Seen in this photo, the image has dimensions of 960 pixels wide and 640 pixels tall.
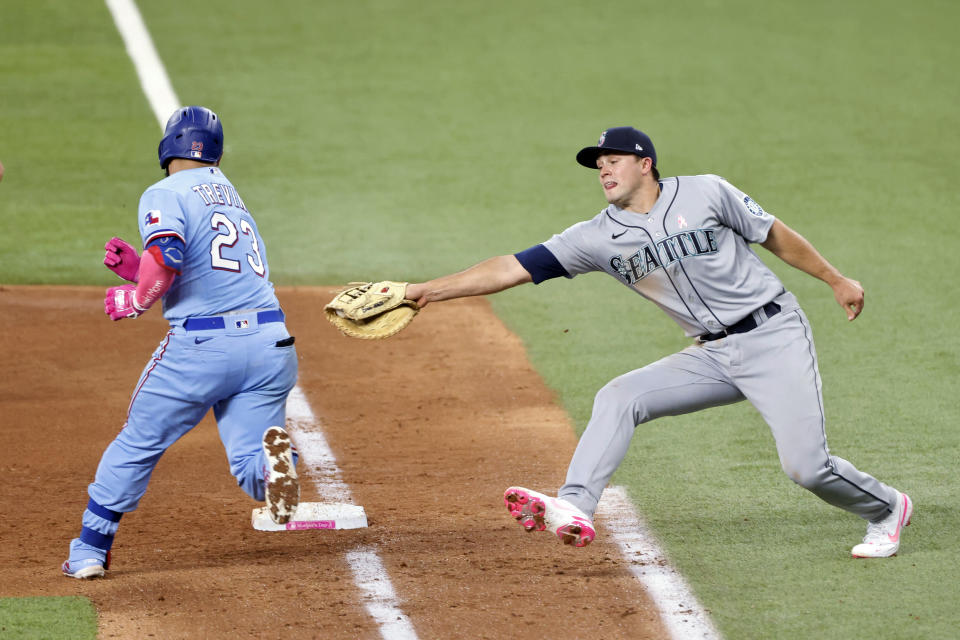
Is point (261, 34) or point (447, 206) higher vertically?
point (261, 34)

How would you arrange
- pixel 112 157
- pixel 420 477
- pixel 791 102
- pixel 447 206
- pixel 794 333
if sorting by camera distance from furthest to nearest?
1. pixel 791 102
2. pixel 112 157
3. pixel 447 206
4. pixel 420 477
5. pixel 794 333

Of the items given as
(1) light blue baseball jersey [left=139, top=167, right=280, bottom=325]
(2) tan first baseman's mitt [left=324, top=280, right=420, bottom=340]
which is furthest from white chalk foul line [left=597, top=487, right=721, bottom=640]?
Result: (1) light blue baseball jersey [left=139, top=167, right=280, bottom=325]

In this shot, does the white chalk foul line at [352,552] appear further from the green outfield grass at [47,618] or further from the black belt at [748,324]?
the black belt at [748,324]

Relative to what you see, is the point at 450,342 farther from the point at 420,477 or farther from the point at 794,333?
the point at 794,333

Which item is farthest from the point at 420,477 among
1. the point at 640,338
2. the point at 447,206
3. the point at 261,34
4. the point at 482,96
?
the point at 261,34

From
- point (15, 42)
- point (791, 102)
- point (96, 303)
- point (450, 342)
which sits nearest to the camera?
point (450, 342)

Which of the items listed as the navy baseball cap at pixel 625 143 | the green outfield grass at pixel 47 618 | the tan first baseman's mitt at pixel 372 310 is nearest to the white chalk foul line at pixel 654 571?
the tan first baseman's mitt at pixel 372 310
